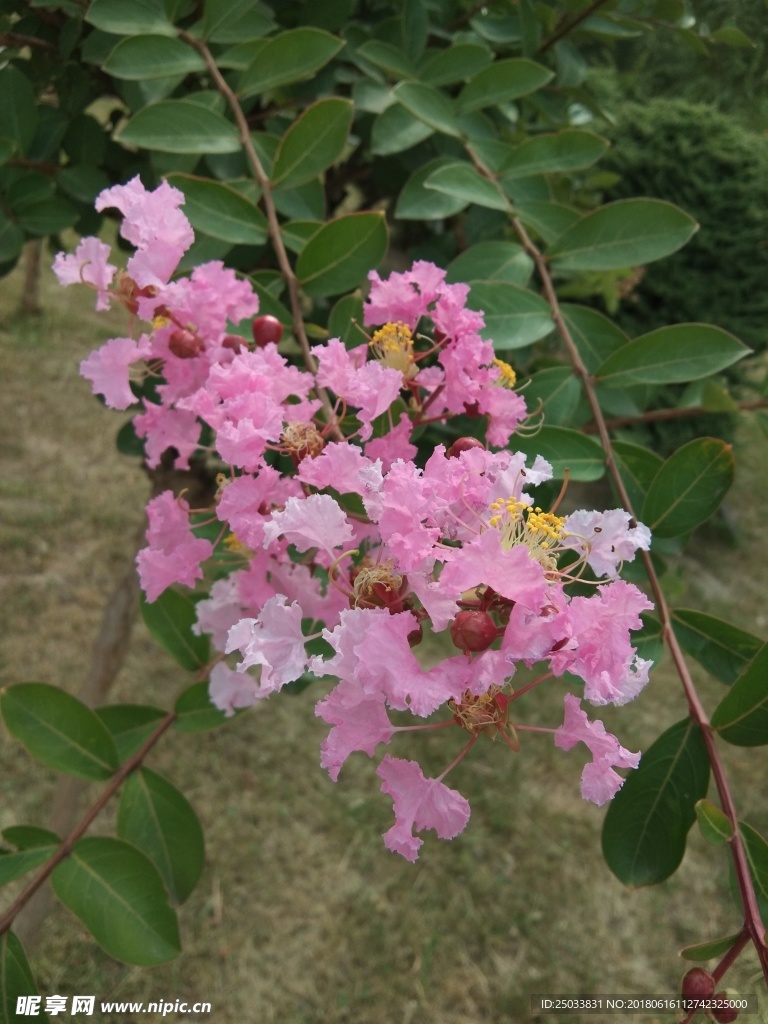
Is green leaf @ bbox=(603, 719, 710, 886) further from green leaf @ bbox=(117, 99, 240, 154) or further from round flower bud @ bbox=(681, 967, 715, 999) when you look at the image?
green leaf @ bbox=(117, 99, 240, 154)

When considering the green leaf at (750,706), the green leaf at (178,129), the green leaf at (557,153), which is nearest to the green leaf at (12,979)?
the green leaf at (750,706)

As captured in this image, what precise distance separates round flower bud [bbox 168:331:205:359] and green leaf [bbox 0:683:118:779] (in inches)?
14.9

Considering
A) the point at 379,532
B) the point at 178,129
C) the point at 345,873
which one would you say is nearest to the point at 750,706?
the point at 379,532

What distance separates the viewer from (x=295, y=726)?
7.22 feet

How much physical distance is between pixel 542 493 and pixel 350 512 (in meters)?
0.28

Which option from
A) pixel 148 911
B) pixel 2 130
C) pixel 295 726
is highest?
pixel 2 130

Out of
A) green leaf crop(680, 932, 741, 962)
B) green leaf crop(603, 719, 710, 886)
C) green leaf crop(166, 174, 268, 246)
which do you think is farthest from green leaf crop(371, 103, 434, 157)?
green leaf crop(680, 932, 741, 962)

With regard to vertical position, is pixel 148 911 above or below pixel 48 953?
above

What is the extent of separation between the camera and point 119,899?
768 mm

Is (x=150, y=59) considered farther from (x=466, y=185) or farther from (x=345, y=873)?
(x=345, y=873)

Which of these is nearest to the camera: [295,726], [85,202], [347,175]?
[85,202]

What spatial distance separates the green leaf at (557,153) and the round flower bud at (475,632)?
0.72 m

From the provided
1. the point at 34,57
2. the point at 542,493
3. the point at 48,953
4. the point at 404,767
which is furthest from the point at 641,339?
the point at 48,953

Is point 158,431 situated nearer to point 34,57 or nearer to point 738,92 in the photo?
point 34,57
